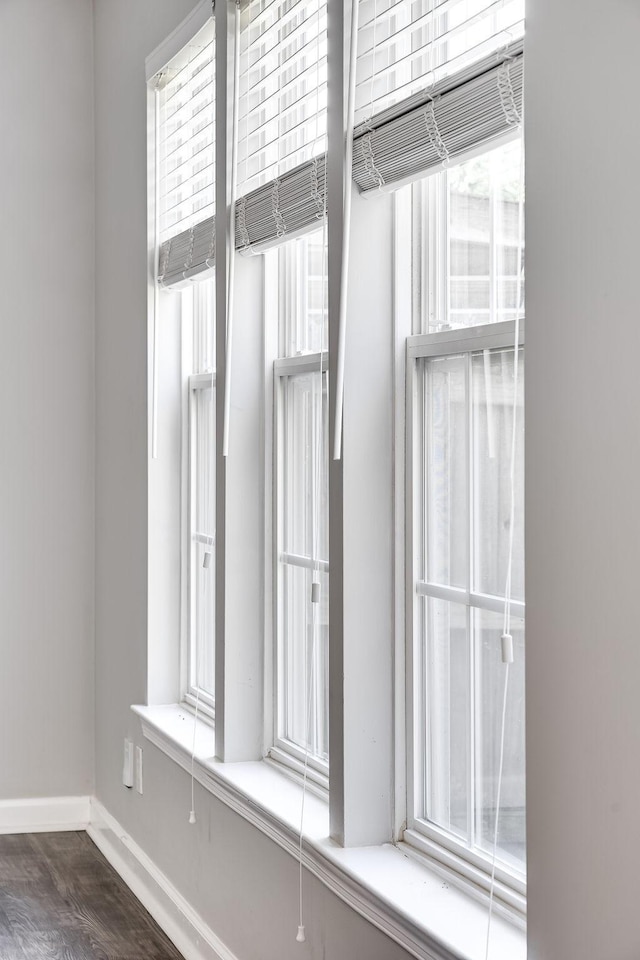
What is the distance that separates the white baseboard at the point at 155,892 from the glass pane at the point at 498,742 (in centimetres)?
110

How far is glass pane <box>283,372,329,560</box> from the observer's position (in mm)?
2574

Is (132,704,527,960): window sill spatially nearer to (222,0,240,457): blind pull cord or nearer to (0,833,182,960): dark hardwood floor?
(0,833,182,960): dark hardwood floor

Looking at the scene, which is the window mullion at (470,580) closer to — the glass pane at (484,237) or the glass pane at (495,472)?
the glass pane at (495,472)

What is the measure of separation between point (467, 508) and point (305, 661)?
0.86m

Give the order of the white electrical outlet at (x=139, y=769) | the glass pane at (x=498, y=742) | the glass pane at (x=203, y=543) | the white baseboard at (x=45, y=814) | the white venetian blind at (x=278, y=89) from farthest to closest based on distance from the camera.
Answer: the white baseboard at (x=45, y=814) < the white electrical outlet at (x=139, y=769) < the glass pane at (x=203, y=543) < the white venetian blind at (x=278, y=89) < the glass pane at (x=498, y=742)

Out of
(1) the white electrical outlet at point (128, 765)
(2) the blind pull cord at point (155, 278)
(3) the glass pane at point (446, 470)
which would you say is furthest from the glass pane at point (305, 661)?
(1) the white electrical outlet at point (128, 765)

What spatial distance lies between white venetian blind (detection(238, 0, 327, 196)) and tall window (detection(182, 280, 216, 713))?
67 centimetres

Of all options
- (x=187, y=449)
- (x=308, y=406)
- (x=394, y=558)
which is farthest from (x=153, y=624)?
(x=394, y=558)

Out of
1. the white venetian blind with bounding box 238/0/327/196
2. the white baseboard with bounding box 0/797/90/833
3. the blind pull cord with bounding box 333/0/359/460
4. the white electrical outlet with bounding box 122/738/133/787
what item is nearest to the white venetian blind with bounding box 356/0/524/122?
the blind pull cord with bounding box 333/0/359/460

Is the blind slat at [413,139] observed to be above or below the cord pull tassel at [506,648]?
above

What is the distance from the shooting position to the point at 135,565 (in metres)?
3.72

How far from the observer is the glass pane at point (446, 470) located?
201 cm

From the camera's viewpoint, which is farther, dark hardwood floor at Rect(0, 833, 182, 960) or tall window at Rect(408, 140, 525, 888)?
dark hardwood floor at Rect(0, 833, 182, 960)

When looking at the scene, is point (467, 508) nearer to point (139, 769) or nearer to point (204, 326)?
point (204, 326)
